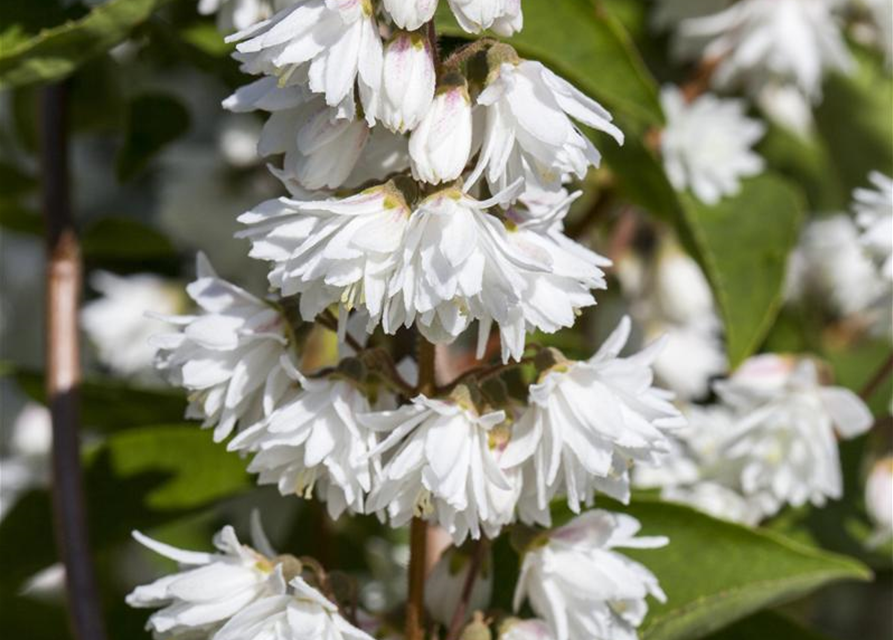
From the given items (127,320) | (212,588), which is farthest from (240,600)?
(127,320)

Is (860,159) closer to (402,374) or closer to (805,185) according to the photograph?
(805,185)

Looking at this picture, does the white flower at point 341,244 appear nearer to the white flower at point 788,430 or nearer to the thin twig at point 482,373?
the thin twig at point 482,373

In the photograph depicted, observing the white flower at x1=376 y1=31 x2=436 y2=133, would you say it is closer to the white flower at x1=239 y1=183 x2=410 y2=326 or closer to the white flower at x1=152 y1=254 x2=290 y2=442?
the white flower at x1=239 y1=183 x2=410 y2=326

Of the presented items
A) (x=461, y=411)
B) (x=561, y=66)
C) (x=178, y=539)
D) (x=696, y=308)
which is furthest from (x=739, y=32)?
(x=461, y=411)

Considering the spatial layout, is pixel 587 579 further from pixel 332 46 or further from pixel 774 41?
pixel 774 41

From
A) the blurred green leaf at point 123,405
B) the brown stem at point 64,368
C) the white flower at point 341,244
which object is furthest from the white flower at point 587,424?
the blurred green leaf at point 123,405

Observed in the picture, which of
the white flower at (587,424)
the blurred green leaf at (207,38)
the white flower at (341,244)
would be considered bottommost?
the blurred green leaf at (207,38)

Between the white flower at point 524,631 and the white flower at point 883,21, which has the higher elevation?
the white flower at point 524,631

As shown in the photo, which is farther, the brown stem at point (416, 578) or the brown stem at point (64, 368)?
the brown stem at point (64, 368)
